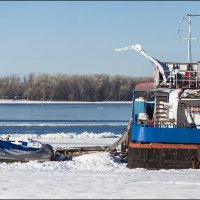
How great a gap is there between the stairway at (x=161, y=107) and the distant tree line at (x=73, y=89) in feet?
348

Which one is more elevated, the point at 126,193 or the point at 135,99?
the point at 135,99

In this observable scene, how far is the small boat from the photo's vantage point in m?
20.0

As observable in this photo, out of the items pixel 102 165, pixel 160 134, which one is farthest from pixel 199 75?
pixel 102 165

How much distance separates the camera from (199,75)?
65.8ft

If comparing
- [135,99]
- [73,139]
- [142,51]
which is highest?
[142,51]

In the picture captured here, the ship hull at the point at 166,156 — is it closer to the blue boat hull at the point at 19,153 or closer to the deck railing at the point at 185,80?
the deck railing at the point at 185,80

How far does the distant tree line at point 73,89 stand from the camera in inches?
5027

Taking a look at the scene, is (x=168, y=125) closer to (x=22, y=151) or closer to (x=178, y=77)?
(x=178, y=77)

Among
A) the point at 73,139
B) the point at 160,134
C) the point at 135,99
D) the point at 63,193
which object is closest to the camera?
the point at 63,193

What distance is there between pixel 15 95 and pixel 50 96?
375 inches

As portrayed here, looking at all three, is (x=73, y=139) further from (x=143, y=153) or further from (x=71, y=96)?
(x=71, y=96)

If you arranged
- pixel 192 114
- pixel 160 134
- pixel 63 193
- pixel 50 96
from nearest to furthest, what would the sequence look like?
1. pixel 63 193
2. pixel 160 134
3. pixel 192 114
4. pixel 50 96

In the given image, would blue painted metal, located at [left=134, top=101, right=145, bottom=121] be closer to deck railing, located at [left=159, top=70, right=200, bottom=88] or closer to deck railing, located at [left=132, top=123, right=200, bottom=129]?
deck railing, located at [left=159, top=70, right=200, bottom=88]

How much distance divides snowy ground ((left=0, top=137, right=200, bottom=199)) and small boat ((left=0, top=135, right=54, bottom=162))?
57 centimetres
